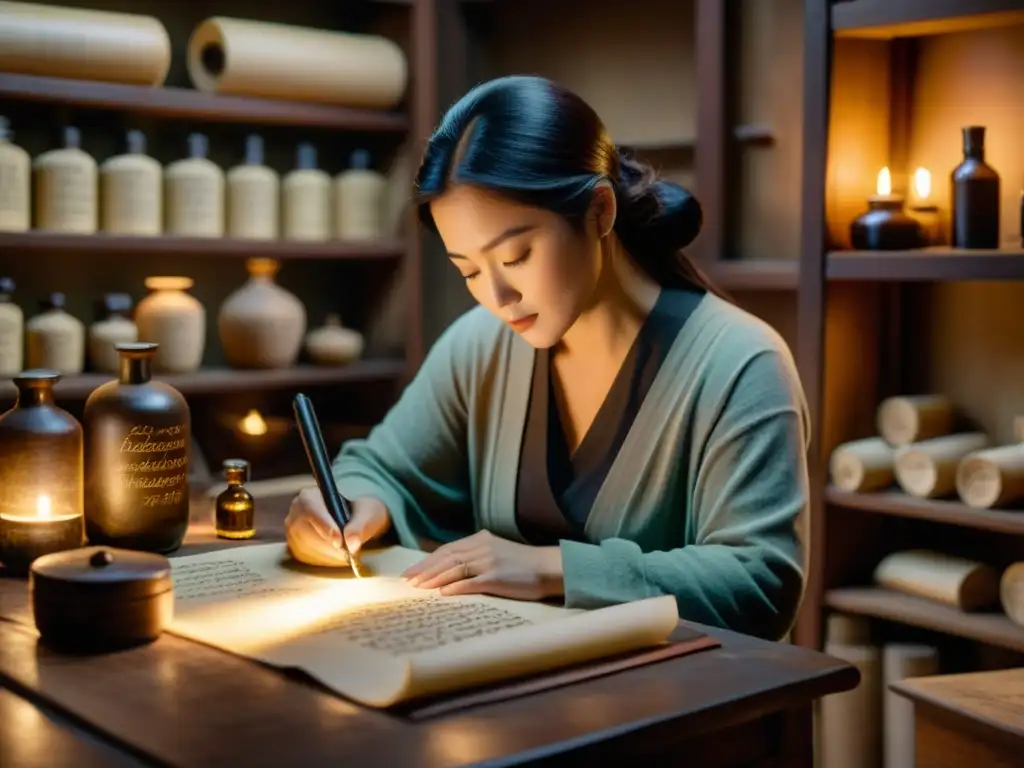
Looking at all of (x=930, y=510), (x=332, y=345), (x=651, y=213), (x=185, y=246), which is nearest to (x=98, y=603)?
(x=651, y=213)

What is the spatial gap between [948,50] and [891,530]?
3.40ft

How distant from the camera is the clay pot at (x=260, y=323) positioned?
3324 millimetres

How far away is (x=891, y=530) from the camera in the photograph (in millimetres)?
2928

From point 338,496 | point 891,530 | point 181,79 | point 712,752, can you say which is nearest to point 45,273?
point 181,79

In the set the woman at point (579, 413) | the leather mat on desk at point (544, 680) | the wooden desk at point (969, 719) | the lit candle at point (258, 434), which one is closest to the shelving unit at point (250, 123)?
the lit candle at point (258, 434)

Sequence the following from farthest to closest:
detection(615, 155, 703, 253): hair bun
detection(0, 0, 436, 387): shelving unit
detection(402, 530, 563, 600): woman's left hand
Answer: detection(0, 0, 436, 387): shelving unit → detection(615, 155, 703, 253): hair bun → detection(402, 530, 563, 600): woman's left hand

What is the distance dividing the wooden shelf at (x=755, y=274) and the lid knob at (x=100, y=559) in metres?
1.82

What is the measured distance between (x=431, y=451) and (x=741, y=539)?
0.62 m

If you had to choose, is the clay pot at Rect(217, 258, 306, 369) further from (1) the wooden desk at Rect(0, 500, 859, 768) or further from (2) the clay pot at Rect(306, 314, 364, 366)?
(1) the wooden desk at Rect(0, 500, 859, 768)

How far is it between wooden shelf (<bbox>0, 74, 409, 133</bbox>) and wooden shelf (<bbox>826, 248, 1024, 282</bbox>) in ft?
4.53

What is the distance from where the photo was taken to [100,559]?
1.34m

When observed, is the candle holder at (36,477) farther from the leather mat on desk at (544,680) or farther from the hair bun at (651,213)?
the hair bun at (651,213)

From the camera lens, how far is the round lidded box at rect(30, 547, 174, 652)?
1295 millimetres

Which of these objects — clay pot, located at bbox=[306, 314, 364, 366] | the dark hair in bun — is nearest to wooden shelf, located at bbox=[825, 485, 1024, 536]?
the dark hair in bun
